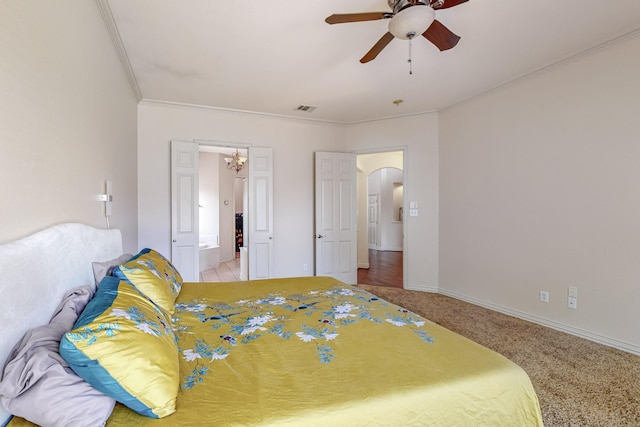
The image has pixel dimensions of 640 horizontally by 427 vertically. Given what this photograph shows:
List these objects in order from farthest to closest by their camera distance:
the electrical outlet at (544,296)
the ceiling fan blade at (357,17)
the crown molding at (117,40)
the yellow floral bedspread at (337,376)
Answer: the electrical outlet at (544,296), the crown molding at (117,40), the ceiling fan blade at (357,17), the yellow floral bedspread at (337,376)

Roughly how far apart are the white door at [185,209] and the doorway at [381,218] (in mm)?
2874

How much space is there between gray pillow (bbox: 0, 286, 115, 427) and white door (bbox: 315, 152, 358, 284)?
3948 mm

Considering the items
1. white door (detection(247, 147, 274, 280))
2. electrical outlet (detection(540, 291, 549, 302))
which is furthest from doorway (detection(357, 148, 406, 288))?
electrical outlet (detection(540, 291, 549, 302))

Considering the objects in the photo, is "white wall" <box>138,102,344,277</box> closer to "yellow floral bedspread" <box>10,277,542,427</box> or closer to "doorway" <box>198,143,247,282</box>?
"doorway" <box>198,143,247,282</box>

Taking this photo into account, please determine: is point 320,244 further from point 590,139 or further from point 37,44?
point 37,44

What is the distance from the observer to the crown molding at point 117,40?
7.10 ft

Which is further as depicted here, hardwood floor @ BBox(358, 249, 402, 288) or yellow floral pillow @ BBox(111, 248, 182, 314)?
hardwood floor @ BBox(358, 249, 402, 288)

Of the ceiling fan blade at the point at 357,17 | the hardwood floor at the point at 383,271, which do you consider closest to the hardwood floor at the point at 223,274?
the hardwood floor at the point at 383,271

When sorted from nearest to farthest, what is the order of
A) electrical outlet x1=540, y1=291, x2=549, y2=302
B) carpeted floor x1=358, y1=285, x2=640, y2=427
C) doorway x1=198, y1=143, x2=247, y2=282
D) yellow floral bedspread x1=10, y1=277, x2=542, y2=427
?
yellow floral bedspread x1=10, y1=277, x2=542, y2=427 < carpeted floor x1=358, y1=285, x2=640, y2=427 < electrical outlet x1=540, y1=291, x2=549, y2=302 < doorway x1=198, y1=143, x2=247, y2=282

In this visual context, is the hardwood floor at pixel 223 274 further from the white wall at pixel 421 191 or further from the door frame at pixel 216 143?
the white wall at pixel 421 191

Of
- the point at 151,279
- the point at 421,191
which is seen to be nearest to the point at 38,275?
the point at 151,279

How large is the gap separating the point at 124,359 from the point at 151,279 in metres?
0.92

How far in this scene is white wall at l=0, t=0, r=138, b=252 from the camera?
3.38 ft

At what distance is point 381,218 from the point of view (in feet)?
32.3
